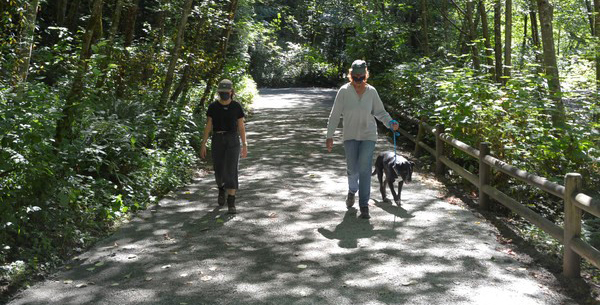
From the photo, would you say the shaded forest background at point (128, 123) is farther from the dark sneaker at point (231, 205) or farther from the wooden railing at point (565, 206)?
the dark sneaker at point (231, 205)

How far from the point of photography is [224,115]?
8992 mm

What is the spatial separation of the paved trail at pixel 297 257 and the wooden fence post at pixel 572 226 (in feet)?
1.30

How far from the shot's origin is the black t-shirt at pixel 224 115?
898 cm

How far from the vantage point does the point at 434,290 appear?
5680 millimetres

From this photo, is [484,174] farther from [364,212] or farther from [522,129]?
[364,212]

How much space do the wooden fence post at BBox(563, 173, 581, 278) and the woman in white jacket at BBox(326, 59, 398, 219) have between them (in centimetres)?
269

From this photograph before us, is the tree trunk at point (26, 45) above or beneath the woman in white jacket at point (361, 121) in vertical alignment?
above

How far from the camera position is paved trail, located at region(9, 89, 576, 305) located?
Answer: 18.5ft

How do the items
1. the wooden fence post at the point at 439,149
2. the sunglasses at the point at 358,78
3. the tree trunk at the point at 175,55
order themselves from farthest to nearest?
1. the tree trunk at the point at 175,55
2. the wooden fence post at the point at 439,149
3. the sunglasses at the point at 358,78

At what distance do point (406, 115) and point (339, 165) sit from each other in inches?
166

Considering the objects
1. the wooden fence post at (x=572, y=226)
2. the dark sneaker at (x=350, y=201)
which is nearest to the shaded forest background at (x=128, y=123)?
the wooden fence post at (x=572, y=226)

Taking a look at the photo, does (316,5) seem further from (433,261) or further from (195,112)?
(433,261)

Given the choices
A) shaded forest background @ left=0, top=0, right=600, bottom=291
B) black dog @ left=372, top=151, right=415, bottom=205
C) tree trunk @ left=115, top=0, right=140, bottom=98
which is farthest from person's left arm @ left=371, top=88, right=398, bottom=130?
tree trunk @ left=115, top=0, right=140, bottom=98

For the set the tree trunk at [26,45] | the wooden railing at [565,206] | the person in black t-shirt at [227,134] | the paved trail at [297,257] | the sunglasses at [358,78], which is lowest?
the paved trail at [297,257]
